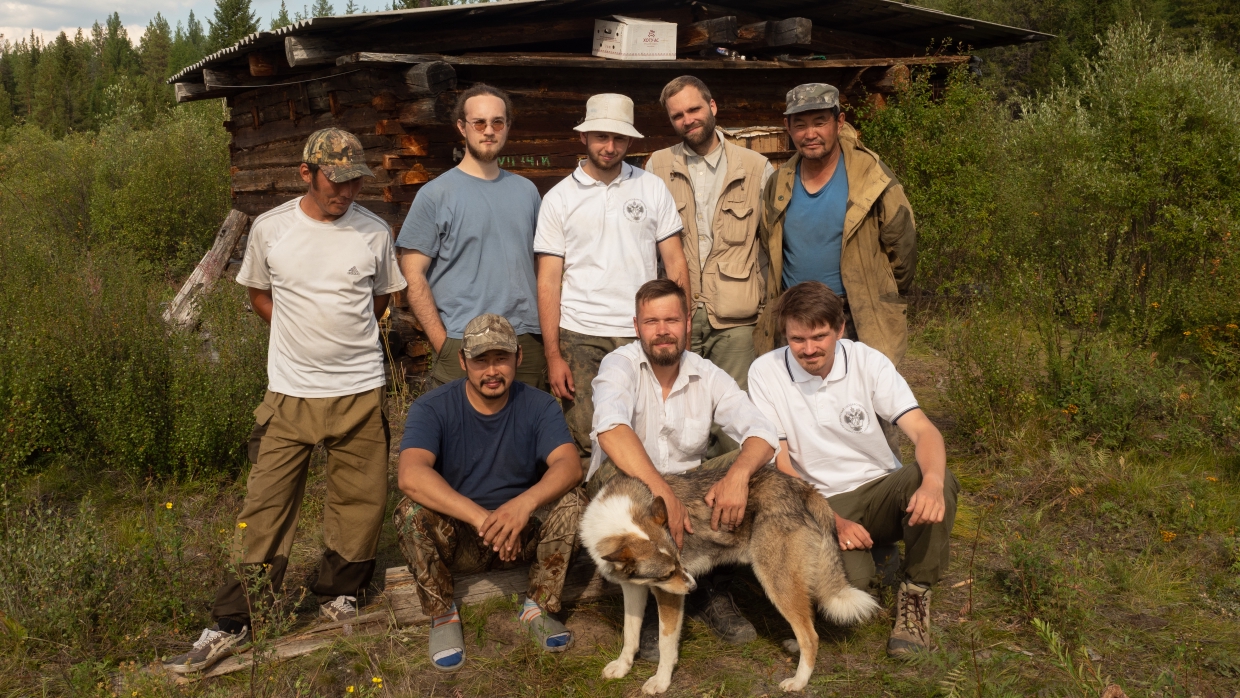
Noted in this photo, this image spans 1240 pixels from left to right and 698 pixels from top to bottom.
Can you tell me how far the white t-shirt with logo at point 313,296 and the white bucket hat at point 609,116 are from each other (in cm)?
124

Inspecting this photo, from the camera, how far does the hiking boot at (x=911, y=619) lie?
3.46m

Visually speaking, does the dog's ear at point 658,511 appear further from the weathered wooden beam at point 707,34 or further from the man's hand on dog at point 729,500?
the weathered wooden beam at point 707,34

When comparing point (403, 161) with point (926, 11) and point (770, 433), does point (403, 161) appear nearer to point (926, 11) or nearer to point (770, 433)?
point (770, 433)

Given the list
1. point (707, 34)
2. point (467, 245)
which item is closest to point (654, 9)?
point (707, 34)

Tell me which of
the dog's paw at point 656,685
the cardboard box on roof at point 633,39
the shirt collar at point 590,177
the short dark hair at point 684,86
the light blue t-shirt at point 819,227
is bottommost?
the dog's paw at point 656,685

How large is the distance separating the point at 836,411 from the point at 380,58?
495 cm

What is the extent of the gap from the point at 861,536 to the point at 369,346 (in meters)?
2.32

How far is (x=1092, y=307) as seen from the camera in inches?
237

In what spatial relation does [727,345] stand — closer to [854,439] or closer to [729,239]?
[729,239]

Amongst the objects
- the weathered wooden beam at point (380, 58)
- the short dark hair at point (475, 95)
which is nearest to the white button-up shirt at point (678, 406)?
the short dark hair at point (475, 95)

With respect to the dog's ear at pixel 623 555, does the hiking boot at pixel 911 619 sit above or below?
below

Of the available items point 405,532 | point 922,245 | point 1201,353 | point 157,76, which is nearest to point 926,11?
point 922,245

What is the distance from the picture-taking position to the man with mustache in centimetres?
337

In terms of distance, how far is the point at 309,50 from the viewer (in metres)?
6.95
